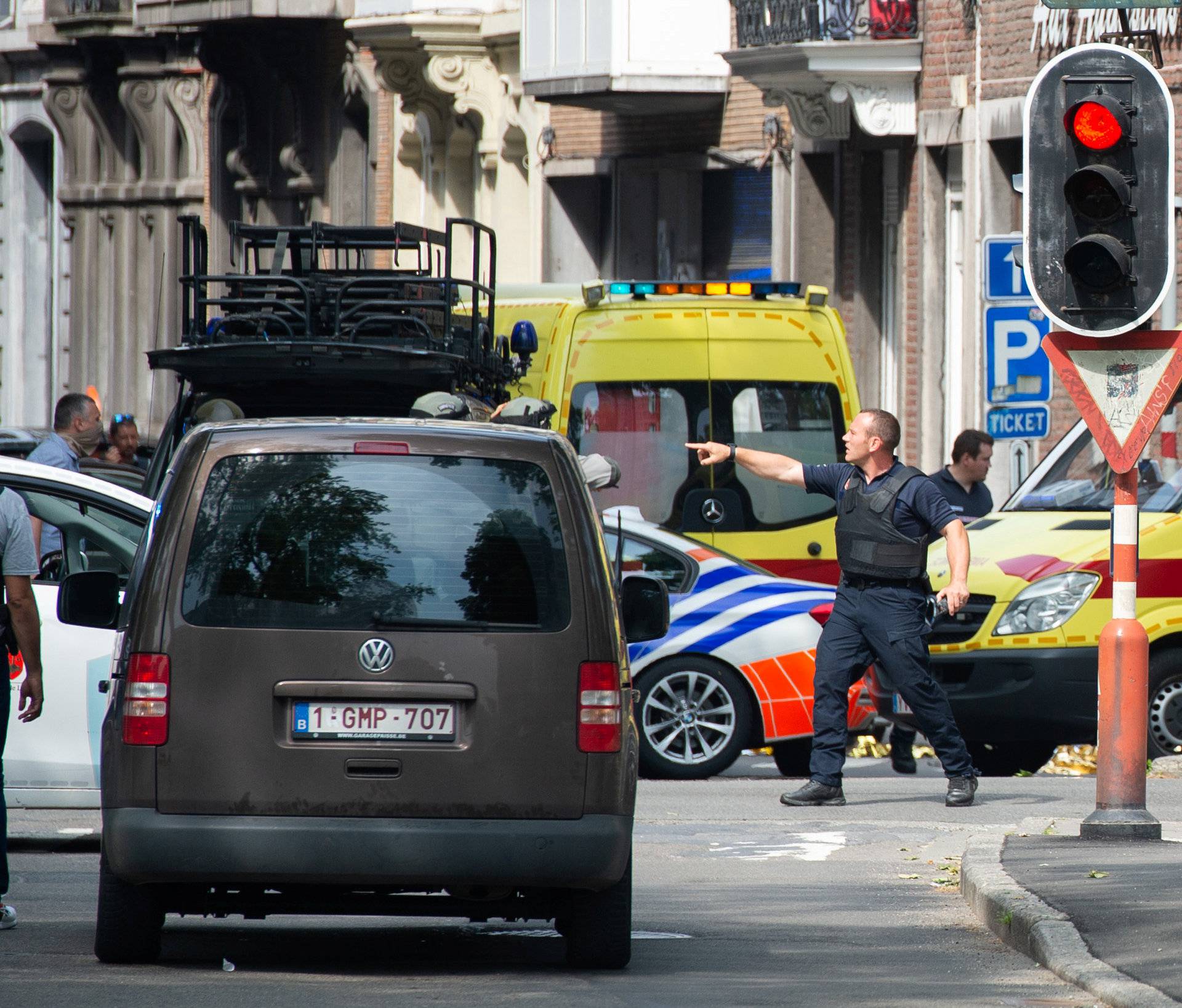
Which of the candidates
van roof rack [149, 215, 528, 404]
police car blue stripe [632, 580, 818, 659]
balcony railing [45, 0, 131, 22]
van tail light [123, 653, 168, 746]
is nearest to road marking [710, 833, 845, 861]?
police car blue stripe [632, 580, 818, 659]

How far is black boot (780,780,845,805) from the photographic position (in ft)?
44.0

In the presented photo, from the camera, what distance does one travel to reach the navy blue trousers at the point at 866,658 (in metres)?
13.2

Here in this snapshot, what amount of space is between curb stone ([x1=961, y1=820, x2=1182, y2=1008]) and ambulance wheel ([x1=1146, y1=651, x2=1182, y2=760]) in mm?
3898

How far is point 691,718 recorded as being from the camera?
598 inches

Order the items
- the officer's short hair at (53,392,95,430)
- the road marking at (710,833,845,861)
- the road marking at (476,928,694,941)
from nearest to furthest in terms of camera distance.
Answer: the road marking at (476,928,694,941) < the road marking at (710,833,845,861) < the officer's short hair at (53,392,95,430)

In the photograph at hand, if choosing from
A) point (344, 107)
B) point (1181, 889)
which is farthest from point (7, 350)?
point (1181, 889)

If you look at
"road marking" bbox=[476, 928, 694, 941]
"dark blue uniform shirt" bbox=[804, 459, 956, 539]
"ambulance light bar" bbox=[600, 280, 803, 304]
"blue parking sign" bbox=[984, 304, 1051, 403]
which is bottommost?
"road marking" bbox=[476, 928, 694, 941]

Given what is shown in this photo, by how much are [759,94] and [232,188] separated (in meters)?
15.3

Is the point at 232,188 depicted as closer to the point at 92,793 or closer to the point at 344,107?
the point at 344,107

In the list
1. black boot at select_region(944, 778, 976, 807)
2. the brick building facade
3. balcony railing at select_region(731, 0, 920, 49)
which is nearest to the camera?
black boot at select_region(944, 778, 976, 807)

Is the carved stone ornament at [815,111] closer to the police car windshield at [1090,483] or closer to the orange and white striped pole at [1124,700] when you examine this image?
the police car windshield at [1090,483]

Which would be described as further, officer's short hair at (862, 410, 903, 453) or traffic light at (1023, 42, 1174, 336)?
officer's short hair at (862, 410, 903, 453)

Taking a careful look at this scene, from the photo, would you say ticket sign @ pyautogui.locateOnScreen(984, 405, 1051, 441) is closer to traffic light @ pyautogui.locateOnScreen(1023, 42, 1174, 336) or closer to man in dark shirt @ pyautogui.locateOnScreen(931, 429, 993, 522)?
man in dark shirt @ pyautogui.locateOnScreen(931, 429, 993, 522)

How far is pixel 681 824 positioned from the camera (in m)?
12.8
